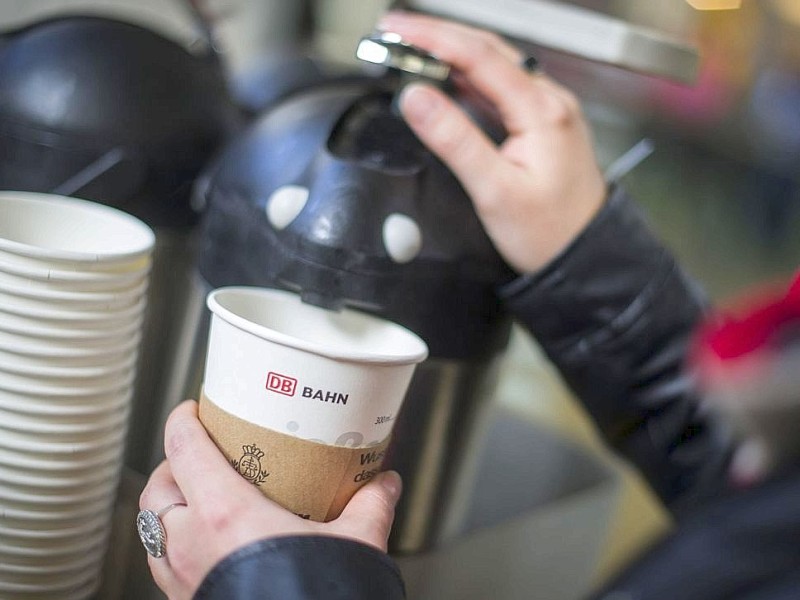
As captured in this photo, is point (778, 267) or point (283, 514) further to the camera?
point (778, 267)

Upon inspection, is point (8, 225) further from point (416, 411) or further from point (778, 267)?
point (778, 267)

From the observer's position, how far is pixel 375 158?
60cm

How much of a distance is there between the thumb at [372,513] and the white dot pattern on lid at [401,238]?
0.43 feet

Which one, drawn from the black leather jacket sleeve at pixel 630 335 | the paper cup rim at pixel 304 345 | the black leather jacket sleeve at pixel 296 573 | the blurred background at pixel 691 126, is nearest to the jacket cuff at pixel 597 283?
the black leather jacket sleeve at pixel 630 335

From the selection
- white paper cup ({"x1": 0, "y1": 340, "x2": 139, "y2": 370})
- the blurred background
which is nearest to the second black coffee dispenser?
white paper cup ({"x1": 0, "y1": 340, "x2": 139, "y2": 370})

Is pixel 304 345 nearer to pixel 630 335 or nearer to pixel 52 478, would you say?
pixel 52 478

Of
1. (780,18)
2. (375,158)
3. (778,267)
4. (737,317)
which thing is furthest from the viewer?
(778,267)

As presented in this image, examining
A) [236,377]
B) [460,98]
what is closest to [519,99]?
[460,98]

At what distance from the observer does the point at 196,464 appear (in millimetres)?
471

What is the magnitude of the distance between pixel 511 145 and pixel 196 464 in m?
0.31

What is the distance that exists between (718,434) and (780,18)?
5.21 feet

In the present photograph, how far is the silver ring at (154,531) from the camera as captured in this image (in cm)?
47

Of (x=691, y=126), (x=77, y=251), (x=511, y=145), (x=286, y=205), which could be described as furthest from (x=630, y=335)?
(x=691, y=126)

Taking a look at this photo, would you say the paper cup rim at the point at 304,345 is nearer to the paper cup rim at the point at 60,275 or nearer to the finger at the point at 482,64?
the paper cup rim at the point at 60,275
